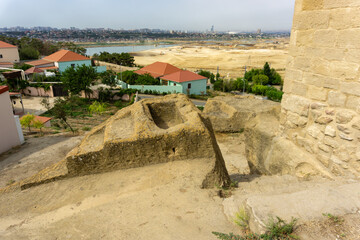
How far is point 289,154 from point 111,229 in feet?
10.7

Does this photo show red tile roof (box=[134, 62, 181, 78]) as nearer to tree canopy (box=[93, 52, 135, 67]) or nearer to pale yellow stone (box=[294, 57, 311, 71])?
tree canopy (box=[93, 52, 135, 67])

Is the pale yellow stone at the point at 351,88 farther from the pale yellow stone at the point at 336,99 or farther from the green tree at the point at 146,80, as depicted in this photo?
the green tree at the point at 146,80

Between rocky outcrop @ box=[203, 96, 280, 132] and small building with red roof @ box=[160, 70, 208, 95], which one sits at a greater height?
rocky outcrop @ box=[203, 96, 280, 132]

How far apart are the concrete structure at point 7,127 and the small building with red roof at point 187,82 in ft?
72.0

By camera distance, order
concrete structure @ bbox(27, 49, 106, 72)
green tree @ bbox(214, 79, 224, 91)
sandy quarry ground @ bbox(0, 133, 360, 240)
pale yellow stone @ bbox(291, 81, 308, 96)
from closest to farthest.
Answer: sandy quarry ground @ bbox(0, 133, 360, 240)
pale yellow stone @ bbox(291, 81, 308, 96)
green tree @ bbox(214, 79, 224, 91)
concrete structure @ bbox(27, 49, 106, 72)

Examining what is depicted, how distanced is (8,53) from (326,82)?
51.7 meters

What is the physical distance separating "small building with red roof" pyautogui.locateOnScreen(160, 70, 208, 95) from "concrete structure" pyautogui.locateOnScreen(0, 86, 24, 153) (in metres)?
22.0

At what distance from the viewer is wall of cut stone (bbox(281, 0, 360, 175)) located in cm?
349

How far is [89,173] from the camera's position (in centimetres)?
424

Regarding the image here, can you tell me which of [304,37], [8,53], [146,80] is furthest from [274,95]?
[8,53]

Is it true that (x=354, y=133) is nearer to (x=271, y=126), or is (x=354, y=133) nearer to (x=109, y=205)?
(x=271, y=126)

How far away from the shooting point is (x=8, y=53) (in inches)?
1686

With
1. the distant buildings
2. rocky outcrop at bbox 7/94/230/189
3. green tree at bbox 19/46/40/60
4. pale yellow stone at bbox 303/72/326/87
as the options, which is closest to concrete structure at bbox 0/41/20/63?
the distant buildings

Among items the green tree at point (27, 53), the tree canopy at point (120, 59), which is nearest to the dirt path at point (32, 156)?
the tree canopy at point (120, 59)
